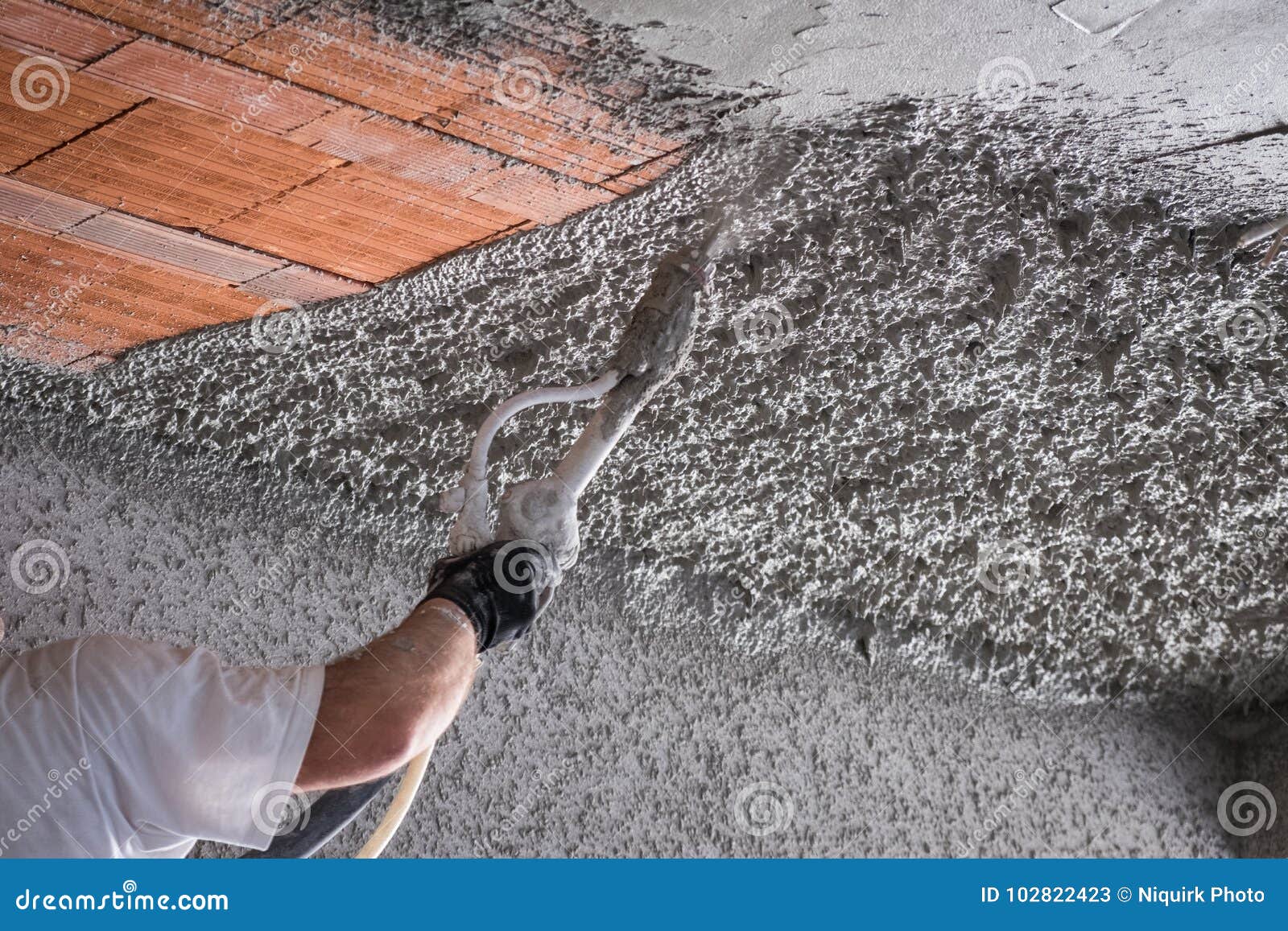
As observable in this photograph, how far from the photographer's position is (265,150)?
3.29 ft

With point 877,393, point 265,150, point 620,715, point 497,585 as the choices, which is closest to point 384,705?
point 497,585

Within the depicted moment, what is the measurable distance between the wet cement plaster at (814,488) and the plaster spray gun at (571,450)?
9cm

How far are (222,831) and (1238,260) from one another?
4.04 feet

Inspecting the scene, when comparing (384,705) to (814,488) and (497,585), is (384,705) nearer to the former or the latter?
(497,585)

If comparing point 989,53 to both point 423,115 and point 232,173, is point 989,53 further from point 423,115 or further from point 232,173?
point 232,173

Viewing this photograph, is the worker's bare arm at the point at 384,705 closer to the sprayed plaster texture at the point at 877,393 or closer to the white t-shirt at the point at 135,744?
the white t-shirt at the point at 135,744

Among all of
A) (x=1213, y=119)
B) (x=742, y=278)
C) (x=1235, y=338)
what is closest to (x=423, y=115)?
(x=742, y=278)

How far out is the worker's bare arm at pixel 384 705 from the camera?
2.89ft

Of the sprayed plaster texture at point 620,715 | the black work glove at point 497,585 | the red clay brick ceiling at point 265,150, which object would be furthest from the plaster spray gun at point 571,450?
the sprayed plaster texture at point 620,715

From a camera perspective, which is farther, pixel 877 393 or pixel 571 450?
pixel 877 393

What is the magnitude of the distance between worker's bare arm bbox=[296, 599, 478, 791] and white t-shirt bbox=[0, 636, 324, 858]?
18 mm

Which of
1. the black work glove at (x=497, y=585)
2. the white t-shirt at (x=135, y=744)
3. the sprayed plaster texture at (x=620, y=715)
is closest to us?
the white t-shirt at (x=135, y=744)

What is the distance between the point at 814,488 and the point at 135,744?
1094 millimetres

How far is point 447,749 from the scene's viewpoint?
1679mm
